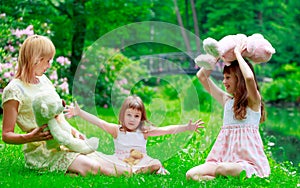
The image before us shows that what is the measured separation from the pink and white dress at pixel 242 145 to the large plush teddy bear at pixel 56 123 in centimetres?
99

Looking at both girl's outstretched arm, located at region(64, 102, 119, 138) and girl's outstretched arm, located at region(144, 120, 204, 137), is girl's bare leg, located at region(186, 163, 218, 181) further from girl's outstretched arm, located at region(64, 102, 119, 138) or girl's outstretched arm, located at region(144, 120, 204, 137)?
girl's outstretched arm, located at region(64, 102, 119, 138)

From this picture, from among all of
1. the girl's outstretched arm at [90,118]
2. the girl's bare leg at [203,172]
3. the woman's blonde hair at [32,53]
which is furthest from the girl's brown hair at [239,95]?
the woman's blonde hair at [32,53]

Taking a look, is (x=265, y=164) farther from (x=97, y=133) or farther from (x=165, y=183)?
(x=97, y=133)

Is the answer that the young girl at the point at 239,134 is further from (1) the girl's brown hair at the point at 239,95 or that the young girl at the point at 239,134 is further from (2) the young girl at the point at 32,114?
(2) the young girl at the point at 32,114

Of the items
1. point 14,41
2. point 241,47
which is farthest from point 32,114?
point 14,41

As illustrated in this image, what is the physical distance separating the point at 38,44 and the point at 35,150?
810mm

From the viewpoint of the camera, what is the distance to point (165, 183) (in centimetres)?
425

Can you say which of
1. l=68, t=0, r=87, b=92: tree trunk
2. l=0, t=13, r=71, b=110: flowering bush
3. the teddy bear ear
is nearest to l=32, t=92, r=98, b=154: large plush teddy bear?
the teddy bear ear

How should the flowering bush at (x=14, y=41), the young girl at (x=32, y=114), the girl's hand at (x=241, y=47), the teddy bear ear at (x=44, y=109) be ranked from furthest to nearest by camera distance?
the flowering bush at (x=14, y=41)
the girl's hand at (x=241, y=47)
the young girl at (x=32, y=114)
the teddy bear ear at (x=44, y=109)

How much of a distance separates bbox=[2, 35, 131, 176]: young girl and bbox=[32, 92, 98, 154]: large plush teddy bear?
→ 9 cm

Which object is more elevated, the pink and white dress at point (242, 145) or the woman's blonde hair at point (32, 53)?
the woman's blonde hair at point (32, 53)

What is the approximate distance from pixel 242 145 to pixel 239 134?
91mm

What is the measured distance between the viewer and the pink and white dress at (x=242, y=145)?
15.0ft

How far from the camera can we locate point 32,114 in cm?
457
